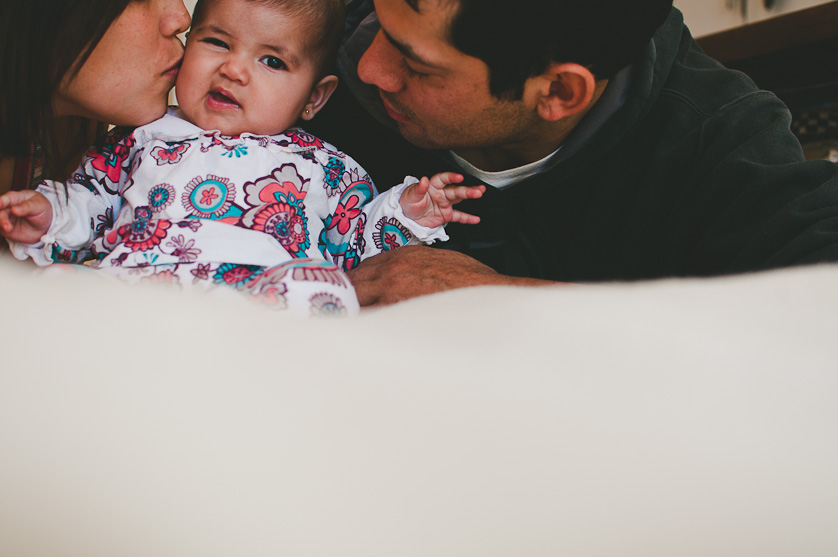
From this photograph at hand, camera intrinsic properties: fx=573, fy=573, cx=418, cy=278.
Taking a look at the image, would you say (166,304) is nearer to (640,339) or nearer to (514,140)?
(640,339)

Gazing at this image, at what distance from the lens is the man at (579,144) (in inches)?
31.0

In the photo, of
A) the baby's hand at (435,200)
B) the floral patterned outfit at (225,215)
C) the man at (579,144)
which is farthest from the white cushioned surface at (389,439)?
the baby's hand at (435,200)

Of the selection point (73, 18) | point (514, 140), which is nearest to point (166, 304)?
point (73, 18)

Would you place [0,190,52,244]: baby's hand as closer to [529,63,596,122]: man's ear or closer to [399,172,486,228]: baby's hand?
[399,172,486,228]: baby's hand

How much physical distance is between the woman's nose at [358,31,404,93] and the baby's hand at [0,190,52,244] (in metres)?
0.50

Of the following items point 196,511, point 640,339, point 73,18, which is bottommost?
point 196,511

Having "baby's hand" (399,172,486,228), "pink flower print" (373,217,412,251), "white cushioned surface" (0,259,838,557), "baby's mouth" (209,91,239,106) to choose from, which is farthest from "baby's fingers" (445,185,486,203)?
"white cushioned surface" (0,259,838,557)

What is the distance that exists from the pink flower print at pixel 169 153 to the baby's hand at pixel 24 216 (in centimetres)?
16

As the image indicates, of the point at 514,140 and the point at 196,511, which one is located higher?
the point at 514,140

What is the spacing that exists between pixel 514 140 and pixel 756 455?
77 centimetres

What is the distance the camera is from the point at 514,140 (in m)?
1.02

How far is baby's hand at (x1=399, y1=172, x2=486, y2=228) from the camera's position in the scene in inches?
34.6

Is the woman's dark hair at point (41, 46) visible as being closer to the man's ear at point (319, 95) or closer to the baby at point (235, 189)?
the baby at point (235, 189)

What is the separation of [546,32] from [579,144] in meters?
0.21
